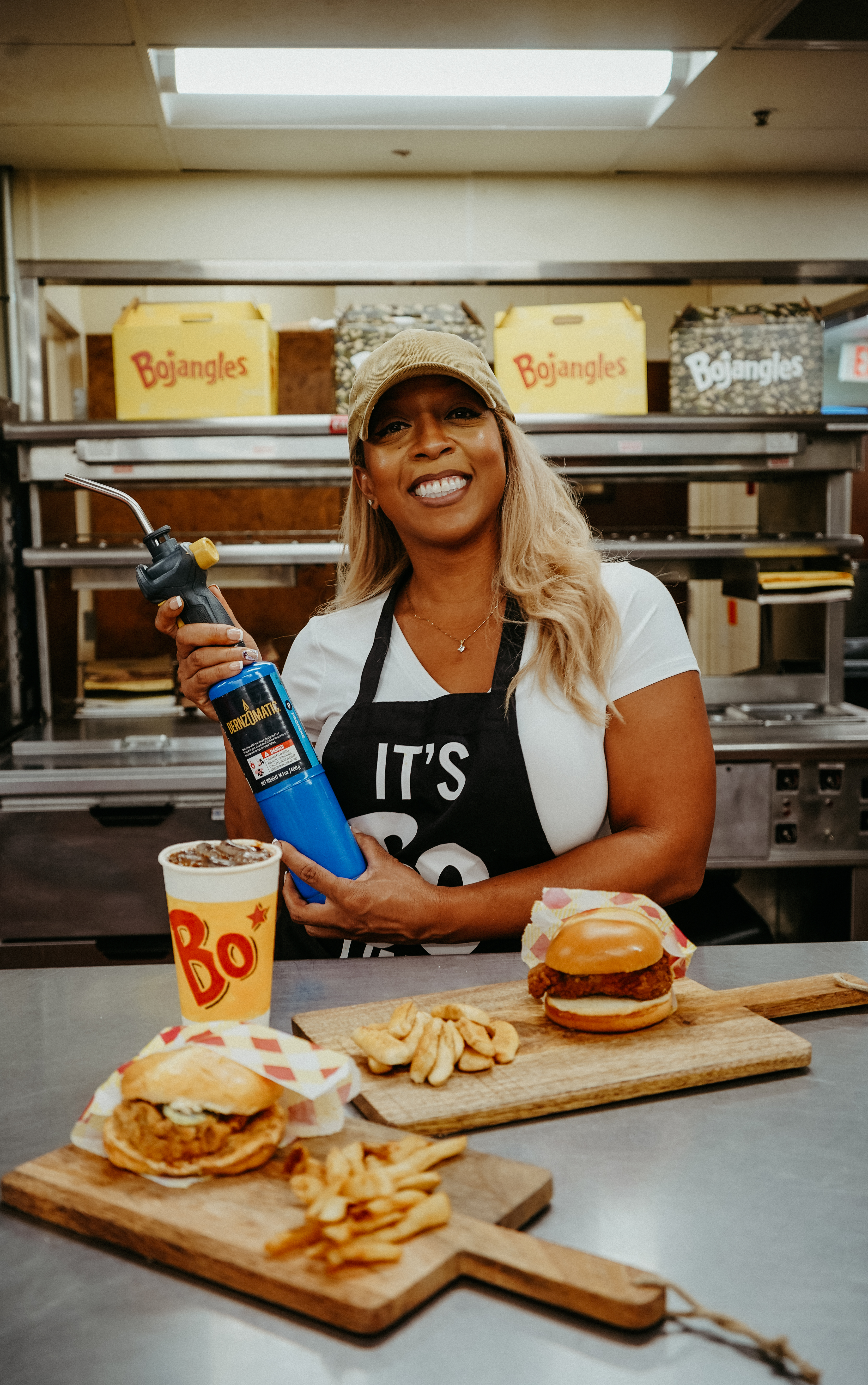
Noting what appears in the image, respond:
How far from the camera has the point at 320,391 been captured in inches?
160

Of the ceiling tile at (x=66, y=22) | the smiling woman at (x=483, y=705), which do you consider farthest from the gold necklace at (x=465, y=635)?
the ceiling tile at (x=66, y=22)

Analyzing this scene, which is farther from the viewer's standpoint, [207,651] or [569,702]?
[569,702]

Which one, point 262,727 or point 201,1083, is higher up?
point 262,727

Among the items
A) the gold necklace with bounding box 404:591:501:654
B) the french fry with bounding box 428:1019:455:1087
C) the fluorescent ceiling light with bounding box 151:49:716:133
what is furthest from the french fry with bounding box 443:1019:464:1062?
the fluorescent ceiling light with bounding box 151:49:716:133

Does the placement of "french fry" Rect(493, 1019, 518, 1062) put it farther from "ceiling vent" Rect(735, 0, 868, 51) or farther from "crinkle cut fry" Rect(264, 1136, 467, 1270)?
"ceiling vent" Rect(735, 0, 868, 51)

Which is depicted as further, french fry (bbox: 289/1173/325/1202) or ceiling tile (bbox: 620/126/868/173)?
ceiling tile (bbox: 620/126/868/173)

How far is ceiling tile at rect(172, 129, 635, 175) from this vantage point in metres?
3.44

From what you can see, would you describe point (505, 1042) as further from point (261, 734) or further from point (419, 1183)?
point (261, 734)

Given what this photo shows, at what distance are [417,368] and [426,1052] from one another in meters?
0.94

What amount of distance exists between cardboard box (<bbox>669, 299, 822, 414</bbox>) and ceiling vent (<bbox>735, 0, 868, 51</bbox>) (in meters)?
0.65

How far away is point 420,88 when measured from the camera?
314 cm

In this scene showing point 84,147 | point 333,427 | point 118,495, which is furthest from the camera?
point 84,147

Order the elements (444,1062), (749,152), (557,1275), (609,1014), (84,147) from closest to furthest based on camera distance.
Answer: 1. (557,1275)
2. (444,1062)
3. (609,1014)
4. (84,147)
5. (749,152)

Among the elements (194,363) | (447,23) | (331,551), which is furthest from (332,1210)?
(447,23)
